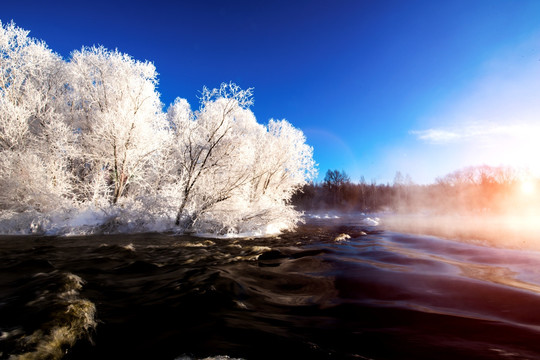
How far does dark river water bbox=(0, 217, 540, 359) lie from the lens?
2078 mm

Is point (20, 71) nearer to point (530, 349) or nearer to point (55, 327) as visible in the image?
point (55, 327)

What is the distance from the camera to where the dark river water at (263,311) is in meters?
2.08

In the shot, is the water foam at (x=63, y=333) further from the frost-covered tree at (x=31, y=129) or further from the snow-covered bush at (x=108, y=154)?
the frost-covered tree at (x=31, y=129)

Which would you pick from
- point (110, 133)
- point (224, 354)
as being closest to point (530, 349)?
point (224, 354)

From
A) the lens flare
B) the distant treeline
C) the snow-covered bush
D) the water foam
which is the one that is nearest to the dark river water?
the water foam

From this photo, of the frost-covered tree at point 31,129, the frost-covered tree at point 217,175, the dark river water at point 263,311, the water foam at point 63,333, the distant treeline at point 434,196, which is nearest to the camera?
the water foam at point 63,333

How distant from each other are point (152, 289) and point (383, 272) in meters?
4.55

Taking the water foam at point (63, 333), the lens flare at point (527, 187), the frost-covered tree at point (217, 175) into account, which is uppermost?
the lens flare at point (527, 187)

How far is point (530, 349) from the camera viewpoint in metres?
2.20

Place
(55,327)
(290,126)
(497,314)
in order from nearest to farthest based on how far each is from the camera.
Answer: (55,327) < (497,314) < (290,126)

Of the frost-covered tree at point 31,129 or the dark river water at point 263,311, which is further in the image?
the frost-covered tree at point 31,129

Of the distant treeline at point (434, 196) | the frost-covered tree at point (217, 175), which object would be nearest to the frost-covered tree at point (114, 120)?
the frost-covered tree at point (217, 175)

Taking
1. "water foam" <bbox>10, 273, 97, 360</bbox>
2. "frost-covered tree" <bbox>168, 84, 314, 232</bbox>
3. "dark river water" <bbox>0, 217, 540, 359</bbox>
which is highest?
"frost-covered tree" <bbox>168, 84, 314, 232</bbox>

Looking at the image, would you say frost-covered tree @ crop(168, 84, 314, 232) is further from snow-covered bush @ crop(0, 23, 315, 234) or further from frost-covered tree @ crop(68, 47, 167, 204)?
frost-covered tree @ crop(68, 47, 167, 204)
